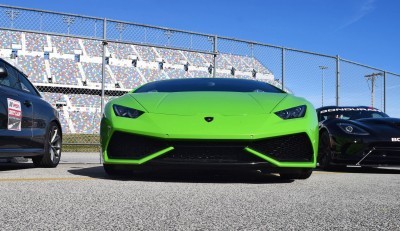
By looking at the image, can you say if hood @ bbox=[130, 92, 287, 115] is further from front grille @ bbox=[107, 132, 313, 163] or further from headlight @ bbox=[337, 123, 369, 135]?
headlight @ bbox=[337, 123, 369, 135]

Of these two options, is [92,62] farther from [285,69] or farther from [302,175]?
[302,175]

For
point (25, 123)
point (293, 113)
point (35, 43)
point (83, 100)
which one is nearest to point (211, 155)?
point (293, 113)

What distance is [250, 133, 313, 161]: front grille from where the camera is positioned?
3.79m

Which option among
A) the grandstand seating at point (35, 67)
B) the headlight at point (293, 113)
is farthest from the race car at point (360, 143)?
the grandstand seating at point (35, 67)

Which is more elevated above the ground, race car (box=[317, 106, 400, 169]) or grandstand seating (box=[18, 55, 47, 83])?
grandstand seating (box=[18, 55, 47, 83])

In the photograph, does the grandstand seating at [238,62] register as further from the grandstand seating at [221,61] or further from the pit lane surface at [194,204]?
the pit lane surface at [194,204]

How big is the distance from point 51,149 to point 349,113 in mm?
4598

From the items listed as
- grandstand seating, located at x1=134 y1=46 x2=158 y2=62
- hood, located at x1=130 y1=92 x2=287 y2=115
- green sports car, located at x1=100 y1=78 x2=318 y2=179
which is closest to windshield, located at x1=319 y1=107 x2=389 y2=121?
hood, located at x1=130 y1=92 x2=287 y2=115

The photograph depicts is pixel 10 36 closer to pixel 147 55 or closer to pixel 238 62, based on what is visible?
pixel 238 62

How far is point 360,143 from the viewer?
Answer: 557cm

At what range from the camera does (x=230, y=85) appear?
500 centimetres

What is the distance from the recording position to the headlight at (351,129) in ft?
18.7

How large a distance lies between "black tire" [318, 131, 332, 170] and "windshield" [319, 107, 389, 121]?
0.54 metres

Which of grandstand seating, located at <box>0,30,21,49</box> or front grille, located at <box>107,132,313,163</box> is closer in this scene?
front grille, located at <box>107,132,313,163</box>
